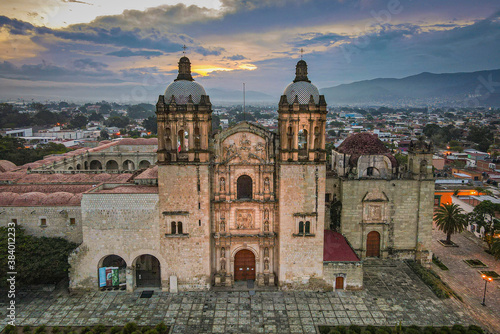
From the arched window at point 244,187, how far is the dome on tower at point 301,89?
7.79 meters

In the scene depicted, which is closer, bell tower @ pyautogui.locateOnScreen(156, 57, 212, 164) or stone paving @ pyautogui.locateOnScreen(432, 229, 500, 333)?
stone paving @ pyautogui.locateOnScreen(432, 229, 500, 333)

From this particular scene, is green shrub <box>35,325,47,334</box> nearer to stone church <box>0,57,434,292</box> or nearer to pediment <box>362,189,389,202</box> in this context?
stone church <box>0,57,434,292</box>

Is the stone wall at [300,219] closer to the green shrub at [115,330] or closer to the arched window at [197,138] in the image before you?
the arched window at [197,138]

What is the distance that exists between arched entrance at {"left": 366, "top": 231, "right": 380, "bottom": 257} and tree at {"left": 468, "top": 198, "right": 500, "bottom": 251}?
13.8 meters

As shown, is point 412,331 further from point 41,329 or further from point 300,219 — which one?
point 41,329

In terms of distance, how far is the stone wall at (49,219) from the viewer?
100 feet

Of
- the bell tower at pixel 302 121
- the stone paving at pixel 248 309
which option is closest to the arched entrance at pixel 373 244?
the stone paving at pixel 248 309

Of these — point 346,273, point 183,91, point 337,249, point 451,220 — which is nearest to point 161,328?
point 346,273

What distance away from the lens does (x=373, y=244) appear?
34594 mm

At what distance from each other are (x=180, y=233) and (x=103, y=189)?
29.6 ft

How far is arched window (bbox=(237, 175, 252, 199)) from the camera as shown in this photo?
3019cm

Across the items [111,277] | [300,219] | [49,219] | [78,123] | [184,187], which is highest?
[78,123]

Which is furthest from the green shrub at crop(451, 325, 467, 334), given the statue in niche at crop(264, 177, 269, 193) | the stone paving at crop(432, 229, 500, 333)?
the statue in niche at crop(264, 177, 269, 193)

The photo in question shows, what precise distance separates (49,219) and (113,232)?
7.08 metres
